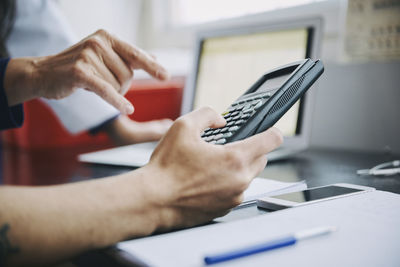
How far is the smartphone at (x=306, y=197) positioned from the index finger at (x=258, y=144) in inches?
2.5

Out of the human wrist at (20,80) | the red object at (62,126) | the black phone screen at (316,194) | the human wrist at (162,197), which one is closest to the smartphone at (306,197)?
the black phone screen at (316,194)

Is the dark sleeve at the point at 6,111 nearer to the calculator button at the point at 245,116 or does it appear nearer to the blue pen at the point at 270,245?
the calculator button at the point at 245,116

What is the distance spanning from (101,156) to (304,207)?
0.49 metres

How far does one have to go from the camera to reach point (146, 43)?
1.64 m

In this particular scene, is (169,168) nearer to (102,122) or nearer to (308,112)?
(308,112)

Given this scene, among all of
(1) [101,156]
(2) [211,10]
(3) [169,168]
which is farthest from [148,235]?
(2) [211,10]

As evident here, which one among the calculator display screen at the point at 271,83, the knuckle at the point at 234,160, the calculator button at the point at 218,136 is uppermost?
the calculator display screen at the point at 271,83

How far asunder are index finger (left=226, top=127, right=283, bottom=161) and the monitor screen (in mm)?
387

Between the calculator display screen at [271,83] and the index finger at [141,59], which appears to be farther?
the index finger at [141,59]

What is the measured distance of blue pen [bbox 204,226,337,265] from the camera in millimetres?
233

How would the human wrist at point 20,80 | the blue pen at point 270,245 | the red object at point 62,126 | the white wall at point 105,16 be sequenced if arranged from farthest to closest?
the white wall at point 105,16, the red object at point 62,126, the human wrist at point 20,80, the blue pen at point 270,245

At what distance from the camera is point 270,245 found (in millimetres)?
251

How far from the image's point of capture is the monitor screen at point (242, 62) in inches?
29.8

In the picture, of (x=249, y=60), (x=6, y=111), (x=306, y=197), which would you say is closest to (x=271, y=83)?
(x=306, y=197)
